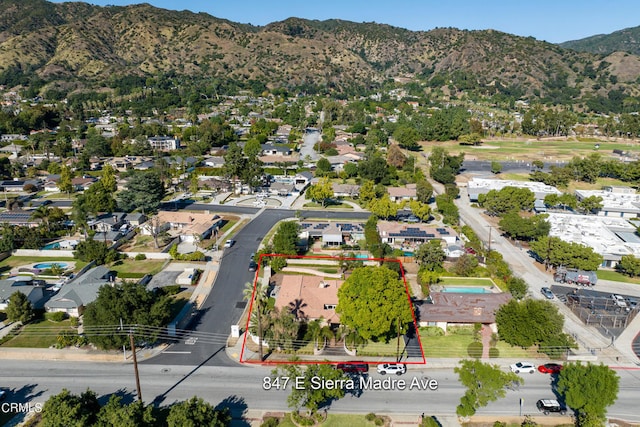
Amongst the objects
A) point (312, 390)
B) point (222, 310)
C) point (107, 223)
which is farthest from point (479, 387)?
point (107, 223)

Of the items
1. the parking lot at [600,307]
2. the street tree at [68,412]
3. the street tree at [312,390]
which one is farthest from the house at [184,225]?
the parking lot at [600,307]

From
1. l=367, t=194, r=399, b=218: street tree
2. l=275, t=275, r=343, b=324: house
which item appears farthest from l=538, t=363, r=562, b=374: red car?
l=367, t=194, r=399, b=218: street tree

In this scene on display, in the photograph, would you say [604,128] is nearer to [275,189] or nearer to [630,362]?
[275,189]

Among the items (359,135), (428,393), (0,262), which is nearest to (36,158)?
(0,262)

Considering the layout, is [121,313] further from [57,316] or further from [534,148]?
[534,148]

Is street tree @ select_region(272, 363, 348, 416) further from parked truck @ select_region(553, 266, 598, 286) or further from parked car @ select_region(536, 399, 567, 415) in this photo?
parked truck @ select_region(553, 266, 598, 286)

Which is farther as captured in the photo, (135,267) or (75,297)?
(135,267)
